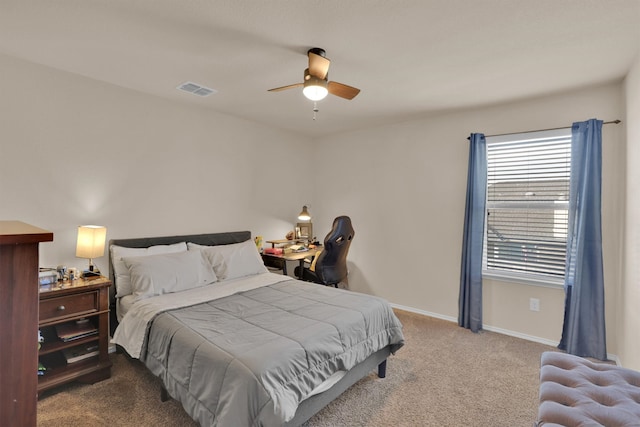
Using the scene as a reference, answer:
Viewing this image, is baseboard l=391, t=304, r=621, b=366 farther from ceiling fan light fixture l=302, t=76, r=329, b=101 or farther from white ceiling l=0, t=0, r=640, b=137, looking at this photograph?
ceiling fan light fixture l=302, t=76, r=329, b=101

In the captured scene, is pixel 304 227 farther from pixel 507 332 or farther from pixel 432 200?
pixel 507 332

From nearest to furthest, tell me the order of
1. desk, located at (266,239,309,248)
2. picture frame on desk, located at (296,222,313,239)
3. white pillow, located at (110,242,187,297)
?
1. white pillow, located at (110,242,187,297)
2. desk, located at (266,239,309,248)
3. picture frame on desk, located at (296,222,313,239)

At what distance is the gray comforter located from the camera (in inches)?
60.2

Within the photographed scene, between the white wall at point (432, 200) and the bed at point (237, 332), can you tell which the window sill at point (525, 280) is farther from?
the bed at point (237, 332)

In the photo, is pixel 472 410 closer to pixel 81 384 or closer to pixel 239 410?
pixel 239 410

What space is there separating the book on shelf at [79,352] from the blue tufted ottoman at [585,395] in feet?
9.44

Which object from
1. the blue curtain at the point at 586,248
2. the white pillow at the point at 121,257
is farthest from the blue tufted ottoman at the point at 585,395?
the white pillow at the point at 121,257

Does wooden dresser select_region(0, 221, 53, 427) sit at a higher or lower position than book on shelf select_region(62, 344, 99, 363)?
higher

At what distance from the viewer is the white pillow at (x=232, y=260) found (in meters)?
3.19

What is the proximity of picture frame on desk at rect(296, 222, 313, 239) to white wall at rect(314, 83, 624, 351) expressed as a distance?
21 centimetres

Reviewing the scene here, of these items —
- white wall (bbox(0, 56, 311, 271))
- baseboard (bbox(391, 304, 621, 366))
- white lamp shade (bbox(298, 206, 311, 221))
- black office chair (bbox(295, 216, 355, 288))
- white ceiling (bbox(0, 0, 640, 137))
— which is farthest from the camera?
white lamp shade (bbox(298, 206, 311, 221))

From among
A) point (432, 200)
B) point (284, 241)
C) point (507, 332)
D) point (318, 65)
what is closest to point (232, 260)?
point (284, 241)

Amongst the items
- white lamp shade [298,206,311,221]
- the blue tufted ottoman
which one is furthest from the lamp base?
the blue tufted ottoman

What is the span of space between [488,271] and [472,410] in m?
1.73
